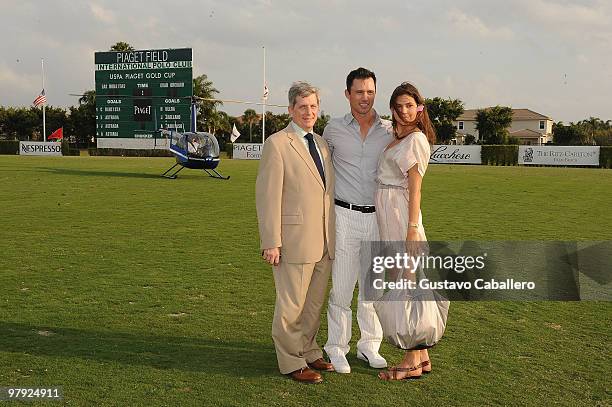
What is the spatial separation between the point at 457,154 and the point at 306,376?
135 feet

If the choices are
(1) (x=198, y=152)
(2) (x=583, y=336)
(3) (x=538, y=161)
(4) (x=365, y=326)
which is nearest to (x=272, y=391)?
(4) (x=365, y=326)

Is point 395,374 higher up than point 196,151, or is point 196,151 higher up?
point 196,151

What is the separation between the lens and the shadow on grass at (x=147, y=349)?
428 cm

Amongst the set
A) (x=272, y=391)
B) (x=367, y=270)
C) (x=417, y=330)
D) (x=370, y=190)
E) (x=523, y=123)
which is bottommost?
(x=272, y=391)

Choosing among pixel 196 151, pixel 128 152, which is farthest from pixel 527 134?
pixel 196 151

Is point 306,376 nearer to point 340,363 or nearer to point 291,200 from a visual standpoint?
point 340,363

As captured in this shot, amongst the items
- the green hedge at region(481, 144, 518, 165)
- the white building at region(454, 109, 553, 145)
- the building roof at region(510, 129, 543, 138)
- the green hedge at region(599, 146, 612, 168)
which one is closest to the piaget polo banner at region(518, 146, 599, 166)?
the green hedge at region(599, 146, 612, 168)

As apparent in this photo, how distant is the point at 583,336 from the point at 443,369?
5.13 feet

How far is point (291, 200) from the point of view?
3.99m

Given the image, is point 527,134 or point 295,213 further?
point 527,134

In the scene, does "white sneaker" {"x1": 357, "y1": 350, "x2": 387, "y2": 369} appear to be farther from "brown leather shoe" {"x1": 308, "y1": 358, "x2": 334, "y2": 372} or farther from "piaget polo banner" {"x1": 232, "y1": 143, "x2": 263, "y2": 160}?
"piaget polo banner" {"x1": 232, "y1": 143, "x2": 263, "y2": 160}

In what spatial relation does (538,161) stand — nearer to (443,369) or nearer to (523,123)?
(443,369)

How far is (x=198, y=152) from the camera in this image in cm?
2467

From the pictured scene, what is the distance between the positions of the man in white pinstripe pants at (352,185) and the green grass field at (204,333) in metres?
0.33
